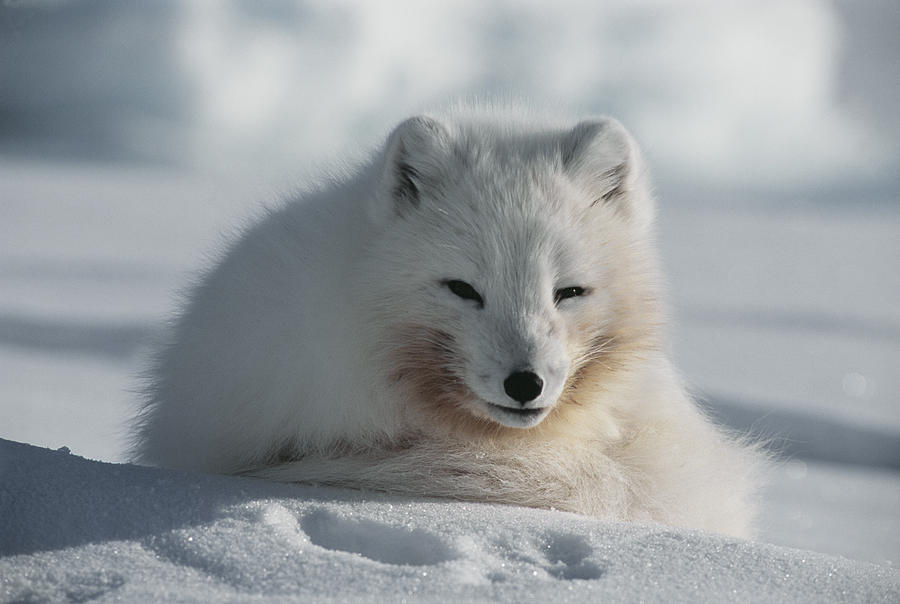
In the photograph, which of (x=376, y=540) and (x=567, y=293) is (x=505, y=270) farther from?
(x=376, y=540)

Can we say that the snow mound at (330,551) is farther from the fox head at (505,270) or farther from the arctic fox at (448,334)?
the fox head at (505,270)

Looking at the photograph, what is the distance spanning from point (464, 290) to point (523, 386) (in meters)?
0.29

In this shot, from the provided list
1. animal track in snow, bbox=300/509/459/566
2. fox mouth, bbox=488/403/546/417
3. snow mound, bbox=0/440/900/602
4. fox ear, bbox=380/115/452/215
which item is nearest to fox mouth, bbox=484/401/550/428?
fox mouth, bbox=488/403/546/417

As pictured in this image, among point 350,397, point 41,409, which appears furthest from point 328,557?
point 41,409

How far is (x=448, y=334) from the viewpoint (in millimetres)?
2160

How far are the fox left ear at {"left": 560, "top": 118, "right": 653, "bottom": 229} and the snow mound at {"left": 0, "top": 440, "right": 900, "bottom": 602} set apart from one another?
82 cm

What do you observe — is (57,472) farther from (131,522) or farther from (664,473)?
(664,473)

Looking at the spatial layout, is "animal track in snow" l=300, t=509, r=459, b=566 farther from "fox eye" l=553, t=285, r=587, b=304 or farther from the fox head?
"fox eye" l=553, t=285, r=587, b=304

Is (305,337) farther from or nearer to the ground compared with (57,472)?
farther from the ground

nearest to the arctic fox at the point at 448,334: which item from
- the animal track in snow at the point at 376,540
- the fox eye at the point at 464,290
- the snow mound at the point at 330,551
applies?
the fox eye at the point at 464,290

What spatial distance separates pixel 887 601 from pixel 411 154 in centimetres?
141

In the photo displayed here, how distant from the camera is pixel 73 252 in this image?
357 inches

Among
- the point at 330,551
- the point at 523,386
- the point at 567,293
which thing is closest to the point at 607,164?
the point at 567,293

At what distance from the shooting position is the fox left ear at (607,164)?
2359mm
